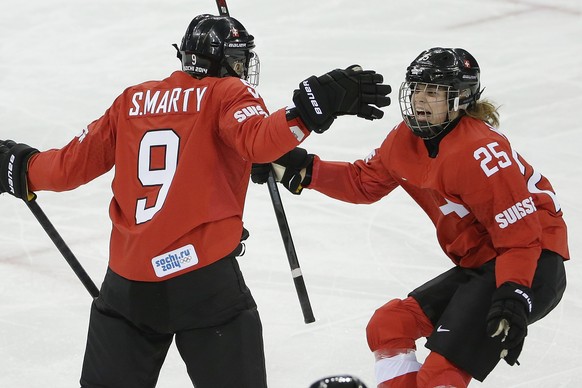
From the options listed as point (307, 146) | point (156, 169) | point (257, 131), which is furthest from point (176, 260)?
point (307, 146)

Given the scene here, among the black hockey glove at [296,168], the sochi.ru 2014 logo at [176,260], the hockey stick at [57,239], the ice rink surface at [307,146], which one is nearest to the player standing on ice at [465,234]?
the black hockey glove at [296,168]

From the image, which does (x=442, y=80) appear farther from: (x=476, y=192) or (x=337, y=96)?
(x=337, y=96)

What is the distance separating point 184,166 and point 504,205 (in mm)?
983

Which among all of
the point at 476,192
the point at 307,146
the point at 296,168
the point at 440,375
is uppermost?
the point at 476,192

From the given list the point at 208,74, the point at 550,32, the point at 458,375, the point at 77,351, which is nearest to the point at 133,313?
the point at 208,74

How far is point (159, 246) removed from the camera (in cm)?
315

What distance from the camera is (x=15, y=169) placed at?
11.7 feet

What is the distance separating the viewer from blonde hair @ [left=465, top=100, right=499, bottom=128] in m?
3.47

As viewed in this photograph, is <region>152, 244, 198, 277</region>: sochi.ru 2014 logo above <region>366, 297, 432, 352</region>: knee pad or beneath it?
above

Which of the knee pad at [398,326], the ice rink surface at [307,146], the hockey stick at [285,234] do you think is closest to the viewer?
the knee pad at [398,326]

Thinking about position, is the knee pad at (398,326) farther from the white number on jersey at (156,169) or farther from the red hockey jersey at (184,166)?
the white number on jersey at (156,169)

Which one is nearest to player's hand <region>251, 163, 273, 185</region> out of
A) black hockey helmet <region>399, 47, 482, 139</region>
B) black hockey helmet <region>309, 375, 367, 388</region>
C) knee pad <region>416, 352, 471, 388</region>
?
black hockey helmet <region>399, 47, 482, 139</region>

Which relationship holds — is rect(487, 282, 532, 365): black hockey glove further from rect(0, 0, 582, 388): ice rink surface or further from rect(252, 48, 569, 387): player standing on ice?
rect(0, 0, 582, 388): ice rink surface

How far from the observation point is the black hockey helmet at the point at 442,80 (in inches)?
134
